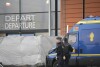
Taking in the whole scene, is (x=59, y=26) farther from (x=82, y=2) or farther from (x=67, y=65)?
(x=67, y=65)

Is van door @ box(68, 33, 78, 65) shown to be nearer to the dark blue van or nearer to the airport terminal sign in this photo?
the dark blue van

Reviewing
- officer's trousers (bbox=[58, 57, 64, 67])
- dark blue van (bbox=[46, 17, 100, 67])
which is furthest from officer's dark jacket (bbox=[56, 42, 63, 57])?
dark blue van (bbox=[46, 17, 100, 67])

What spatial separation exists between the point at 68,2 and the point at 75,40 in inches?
345

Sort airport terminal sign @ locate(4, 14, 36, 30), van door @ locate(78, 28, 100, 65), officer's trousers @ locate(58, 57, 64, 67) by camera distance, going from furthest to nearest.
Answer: airport terminal sign @ locate(4, 14, 36, 30), van door @ locate(78, 28, 100, 65), officer's trousers @ locate(58, 57, 64, 67)

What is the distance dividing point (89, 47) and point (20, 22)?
1237 centimetres

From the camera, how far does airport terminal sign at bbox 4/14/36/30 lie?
92.8 ft

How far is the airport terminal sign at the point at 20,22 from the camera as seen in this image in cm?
2830

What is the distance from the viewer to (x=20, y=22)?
2848cm

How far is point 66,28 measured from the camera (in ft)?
83.6

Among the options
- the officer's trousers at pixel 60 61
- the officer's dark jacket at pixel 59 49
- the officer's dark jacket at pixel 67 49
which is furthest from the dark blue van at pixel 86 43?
the officer's trousers at pixel 60 61

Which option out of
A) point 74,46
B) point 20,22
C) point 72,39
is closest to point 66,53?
point 74,46

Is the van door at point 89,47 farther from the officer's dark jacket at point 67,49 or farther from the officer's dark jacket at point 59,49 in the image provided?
the officer's dark jacket at point 59,49

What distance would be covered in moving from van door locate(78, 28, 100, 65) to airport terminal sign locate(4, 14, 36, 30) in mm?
11512

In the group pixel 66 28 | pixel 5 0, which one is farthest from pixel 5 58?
pixel 5 0
